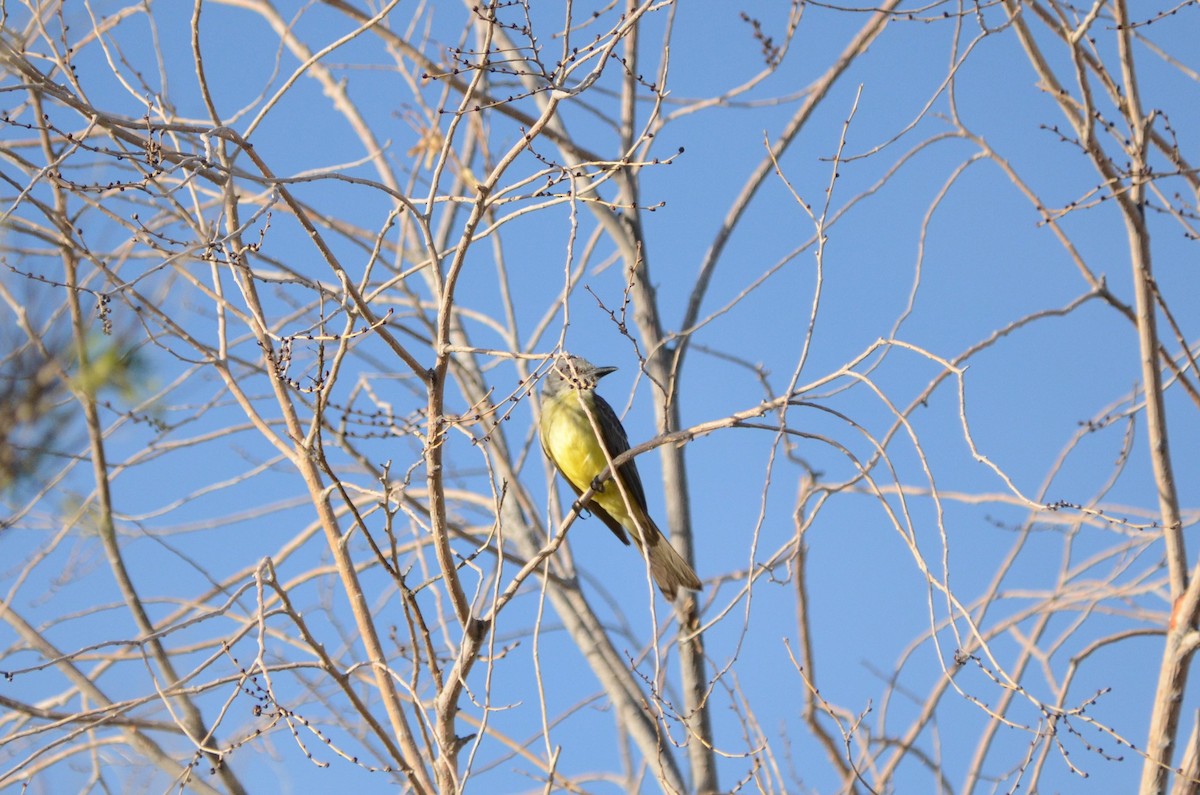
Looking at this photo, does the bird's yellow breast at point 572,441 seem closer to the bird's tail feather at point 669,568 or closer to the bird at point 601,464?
the bird at point 601,464

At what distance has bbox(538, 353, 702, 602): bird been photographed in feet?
18.9

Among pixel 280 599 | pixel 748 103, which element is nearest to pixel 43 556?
pixel 280 599

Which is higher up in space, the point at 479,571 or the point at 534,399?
the point at 534,399

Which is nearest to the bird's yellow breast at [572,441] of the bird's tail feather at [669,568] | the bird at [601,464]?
the bird at [601,464]

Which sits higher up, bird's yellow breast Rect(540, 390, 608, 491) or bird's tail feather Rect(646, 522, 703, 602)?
bird's yellow breast Rect(540, 390, 608, 491)

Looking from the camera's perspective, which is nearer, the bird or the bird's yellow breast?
the bird

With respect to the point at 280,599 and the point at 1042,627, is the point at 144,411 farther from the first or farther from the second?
the point at 1042,627

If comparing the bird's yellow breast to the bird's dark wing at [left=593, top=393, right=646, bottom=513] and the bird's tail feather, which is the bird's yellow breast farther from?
the bird's tail feather

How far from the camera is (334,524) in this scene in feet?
12.8

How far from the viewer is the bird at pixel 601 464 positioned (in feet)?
18.9

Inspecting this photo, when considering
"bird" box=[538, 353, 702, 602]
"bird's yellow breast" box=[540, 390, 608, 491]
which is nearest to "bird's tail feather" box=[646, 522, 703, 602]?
"bird" box=[538, 353, 702, 602]

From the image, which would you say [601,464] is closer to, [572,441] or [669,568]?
Result: [572,441]

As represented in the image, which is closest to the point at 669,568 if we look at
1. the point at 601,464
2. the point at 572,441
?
the point at 601,464

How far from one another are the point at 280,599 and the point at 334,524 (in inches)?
24.3
